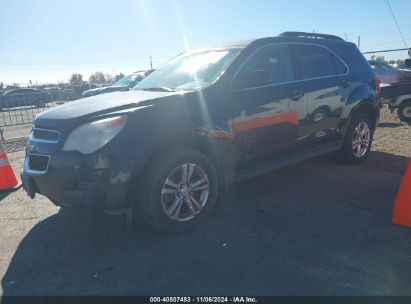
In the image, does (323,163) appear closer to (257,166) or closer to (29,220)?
(257,166)

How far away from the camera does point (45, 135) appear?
11.6 feet

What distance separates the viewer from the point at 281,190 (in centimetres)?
496

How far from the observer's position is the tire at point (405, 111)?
10523 millimetres

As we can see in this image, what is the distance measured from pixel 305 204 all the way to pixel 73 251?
2.64m

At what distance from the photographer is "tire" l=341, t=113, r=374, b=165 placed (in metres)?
5.69

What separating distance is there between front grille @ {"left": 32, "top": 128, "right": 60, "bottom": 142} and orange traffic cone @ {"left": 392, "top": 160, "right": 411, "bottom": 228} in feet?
11.0

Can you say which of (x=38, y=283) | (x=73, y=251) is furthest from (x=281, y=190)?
(x=38, y=283)

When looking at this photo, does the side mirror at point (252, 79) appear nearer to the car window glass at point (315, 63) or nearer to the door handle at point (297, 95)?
the door handle at point (297, 95)

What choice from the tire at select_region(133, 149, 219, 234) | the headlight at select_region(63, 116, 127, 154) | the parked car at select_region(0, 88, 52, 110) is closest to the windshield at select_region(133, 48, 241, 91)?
the tire at select_region(133, 149, 219, 234)

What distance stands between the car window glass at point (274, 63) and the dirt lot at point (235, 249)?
1.51 metres

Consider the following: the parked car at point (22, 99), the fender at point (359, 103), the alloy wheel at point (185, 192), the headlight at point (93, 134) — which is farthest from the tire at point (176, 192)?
the parked car at point (22, 99)

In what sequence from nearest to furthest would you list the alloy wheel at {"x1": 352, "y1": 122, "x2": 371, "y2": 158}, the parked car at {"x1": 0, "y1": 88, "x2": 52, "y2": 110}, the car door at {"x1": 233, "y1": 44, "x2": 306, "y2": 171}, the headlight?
the headlight < the car door at {"x1": 233, "y1": 44, "x2": 306, "y2": 171} < the alloy wheel at {"x1": 352, "y1": 122, "x2": 371, "y2": 158} < the parked car at {"x1": 0, "y1": 88, "x2": 52, "y2": 110}

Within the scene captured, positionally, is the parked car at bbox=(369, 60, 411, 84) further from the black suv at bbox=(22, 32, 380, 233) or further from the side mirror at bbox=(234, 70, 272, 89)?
the side mirror at bbox=(234, 70, 272, 89)

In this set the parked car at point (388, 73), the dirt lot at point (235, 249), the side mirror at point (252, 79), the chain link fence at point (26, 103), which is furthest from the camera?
the chain link fence at point (26, 103)
